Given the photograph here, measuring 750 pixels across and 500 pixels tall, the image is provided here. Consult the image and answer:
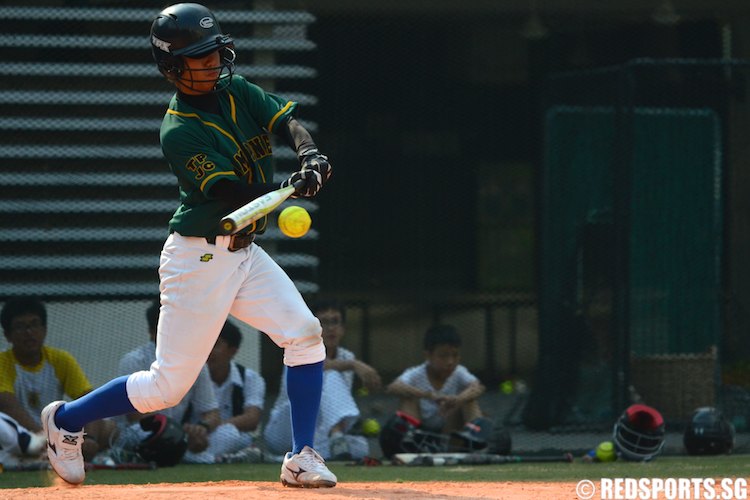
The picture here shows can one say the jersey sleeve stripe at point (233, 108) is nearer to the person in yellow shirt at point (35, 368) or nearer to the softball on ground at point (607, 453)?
the person in yellow shirt at point (35, 368)

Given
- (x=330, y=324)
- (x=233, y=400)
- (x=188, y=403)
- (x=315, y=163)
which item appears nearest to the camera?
(x=315, y=163)

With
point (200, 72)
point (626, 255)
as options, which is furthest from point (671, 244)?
point (200, 72)

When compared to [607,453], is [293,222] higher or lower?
higher

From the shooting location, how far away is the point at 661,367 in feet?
25.6

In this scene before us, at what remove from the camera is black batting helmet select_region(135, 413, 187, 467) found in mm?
6316

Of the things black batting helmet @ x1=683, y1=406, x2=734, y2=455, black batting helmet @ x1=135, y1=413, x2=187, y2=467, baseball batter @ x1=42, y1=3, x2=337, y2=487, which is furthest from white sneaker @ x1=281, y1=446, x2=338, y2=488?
black batting helmet @ x1=683, y1=406, x2=734, y2=455

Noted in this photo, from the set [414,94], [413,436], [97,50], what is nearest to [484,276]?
[414,94]

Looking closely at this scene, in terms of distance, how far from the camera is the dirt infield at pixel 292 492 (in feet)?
14.1

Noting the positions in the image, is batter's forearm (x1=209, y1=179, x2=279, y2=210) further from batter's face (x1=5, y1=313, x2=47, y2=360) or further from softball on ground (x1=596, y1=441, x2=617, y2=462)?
softball on ground (x1=596, y1=441, x2=617, y2=462)

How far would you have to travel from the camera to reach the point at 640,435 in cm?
646

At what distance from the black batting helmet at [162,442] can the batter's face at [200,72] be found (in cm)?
237

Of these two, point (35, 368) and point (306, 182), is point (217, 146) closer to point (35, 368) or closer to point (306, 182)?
point (306, 182)

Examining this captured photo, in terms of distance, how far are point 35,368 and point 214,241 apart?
2.76m

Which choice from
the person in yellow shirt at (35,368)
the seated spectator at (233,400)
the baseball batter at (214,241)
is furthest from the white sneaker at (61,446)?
the seated spectator at (233,400)
